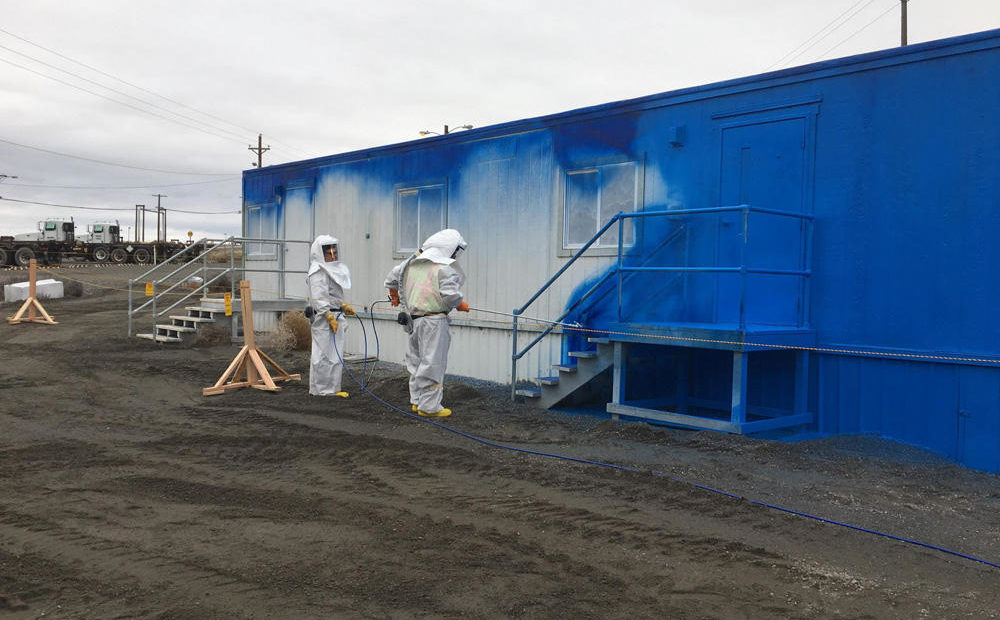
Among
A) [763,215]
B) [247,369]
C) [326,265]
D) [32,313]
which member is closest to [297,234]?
[247,369]

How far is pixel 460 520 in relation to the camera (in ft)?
18.0

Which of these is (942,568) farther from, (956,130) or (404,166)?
(404,166)

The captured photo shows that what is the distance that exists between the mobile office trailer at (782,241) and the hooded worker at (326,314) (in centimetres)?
258

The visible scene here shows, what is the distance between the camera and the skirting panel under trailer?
315 inches

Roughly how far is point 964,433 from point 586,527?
433cm

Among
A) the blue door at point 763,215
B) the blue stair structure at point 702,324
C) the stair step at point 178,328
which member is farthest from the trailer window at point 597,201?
the stair step at point 178,328

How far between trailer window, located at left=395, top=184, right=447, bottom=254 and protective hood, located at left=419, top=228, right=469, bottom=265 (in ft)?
11.7

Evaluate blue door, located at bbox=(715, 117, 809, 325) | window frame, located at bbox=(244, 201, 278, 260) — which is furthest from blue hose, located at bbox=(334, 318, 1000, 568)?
window frame, located at bbox=(244, 201, 278, 260)

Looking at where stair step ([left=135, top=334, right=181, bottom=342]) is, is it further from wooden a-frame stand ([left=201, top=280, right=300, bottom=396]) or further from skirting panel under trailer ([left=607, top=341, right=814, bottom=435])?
skirting panel under trailer ([left=607, top=341, right=814, bottom=435])

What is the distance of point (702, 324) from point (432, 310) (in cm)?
311

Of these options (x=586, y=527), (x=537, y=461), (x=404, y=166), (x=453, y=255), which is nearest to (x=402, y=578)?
(x=586, y=527)

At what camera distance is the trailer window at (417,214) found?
43.4 feet

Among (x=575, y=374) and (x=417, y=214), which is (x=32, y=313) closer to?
(x=417, y=214)

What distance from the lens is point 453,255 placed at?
9.61m
